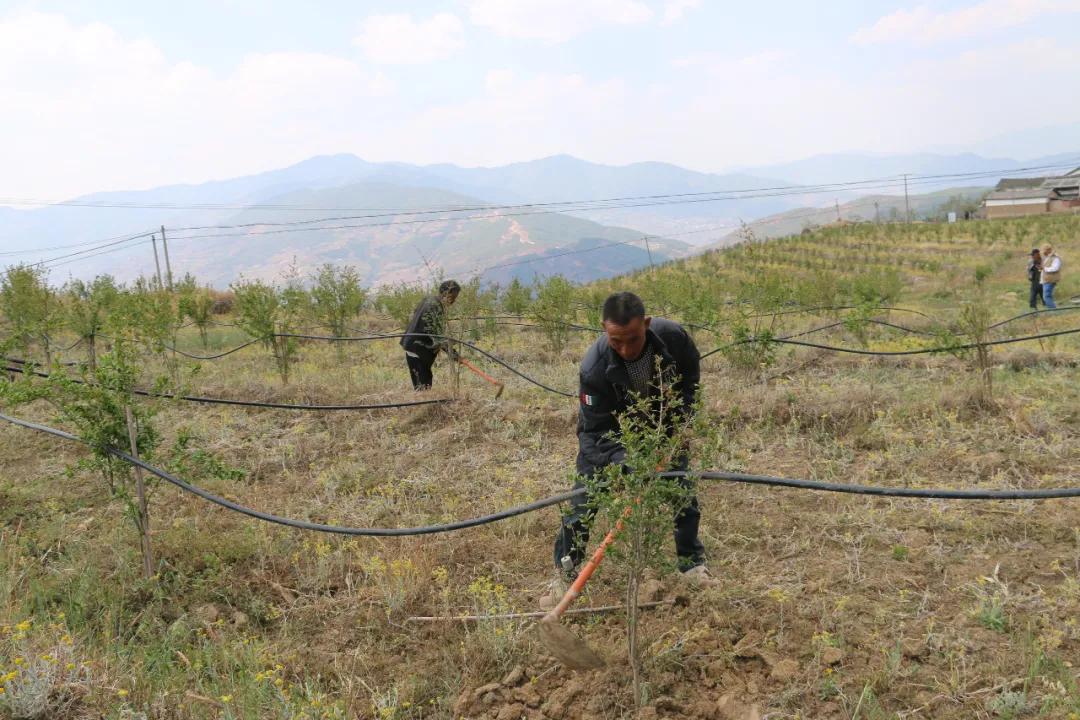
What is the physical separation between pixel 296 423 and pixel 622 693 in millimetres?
4634

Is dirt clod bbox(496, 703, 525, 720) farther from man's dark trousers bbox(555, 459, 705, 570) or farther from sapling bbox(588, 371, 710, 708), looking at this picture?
man's dark trousers bbox(555, 459, 705, 570)

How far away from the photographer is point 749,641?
2.75m

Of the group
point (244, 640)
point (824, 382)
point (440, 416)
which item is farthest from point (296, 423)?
point (824, 382)

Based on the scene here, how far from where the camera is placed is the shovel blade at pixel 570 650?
2.59m

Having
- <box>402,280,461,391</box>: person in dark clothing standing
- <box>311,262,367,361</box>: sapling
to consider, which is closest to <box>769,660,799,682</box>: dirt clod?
<box>402,280,461,391</box>: person in dark clothing standing

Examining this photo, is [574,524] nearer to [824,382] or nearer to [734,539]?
[734,539]

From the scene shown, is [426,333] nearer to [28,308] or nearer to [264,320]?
[264,320]

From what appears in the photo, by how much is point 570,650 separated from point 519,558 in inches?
42.3

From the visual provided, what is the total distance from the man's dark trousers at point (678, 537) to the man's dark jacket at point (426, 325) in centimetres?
364

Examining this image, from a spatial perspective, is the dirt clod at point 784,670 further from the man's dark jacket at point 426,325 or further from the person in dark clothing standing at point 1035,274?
the person in dark clothing standing at point 1035,274

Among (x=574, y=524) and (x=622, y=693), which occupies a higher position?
(x=574, y=524)

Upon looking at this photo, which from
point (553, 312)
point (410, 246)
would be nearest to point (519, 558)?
point (553, 312)

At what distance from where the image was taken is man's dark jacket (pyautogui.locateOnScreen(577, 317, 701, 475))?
3.00m

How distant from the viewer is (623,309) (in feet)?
9.03
